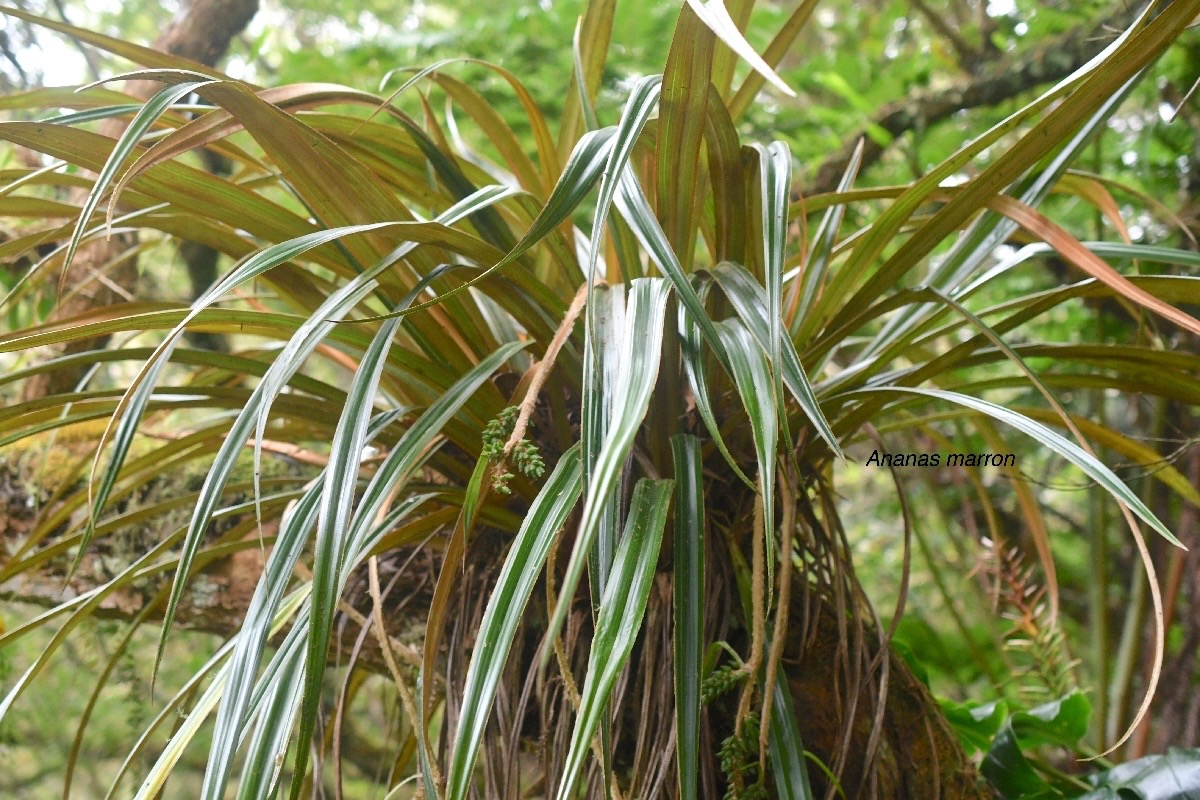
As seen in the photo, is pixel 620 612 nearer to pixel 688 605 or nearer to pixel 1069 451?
pixel 688 605

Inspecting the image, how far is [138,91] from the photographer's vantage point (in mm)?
1327

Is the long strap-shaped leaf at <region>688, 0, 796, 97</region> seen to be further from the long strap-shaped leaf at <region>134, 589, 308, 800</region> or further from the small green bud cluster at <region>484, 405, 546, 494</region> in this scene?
the long strap-shaped leaf at <region>134, 589, 308, 800</region>

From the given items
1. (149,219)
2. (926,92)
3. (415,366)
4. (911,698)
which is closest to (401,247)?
(415,366)

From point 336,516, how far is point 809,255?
57 cm

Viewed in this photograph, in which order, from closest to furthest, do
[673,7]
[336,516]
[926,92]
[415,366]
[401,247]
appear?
[336,516] → [401,247] → [415,366] → [926,92] → [673,7]

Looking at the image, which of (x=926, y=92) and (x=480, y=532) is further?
(x=926, y=92)

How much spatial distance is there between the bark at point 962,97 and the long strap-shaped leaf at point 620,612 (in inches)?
48.1

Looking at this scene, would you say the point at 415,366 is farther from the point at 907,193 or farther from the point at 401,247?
the point at 907,193

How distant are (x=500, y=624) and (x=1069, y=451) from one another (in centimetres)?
38

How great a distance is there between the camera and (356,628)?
898 mm

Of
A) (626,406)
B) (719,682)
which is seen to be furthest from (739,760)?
(626,406)

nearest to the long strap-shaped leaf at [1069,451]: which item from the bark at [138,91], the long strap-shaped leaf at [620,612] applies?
the long strap-shaped leaf at [620,612]

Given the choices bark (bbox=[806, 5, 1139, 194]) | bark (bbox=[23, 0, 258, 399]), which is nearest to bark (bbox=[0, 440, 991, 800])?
bark (bbox=[23, 0, 258, 399])

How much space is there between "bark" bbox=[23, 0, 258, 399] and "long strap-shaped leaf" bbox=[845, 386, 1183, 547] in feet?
3.96
